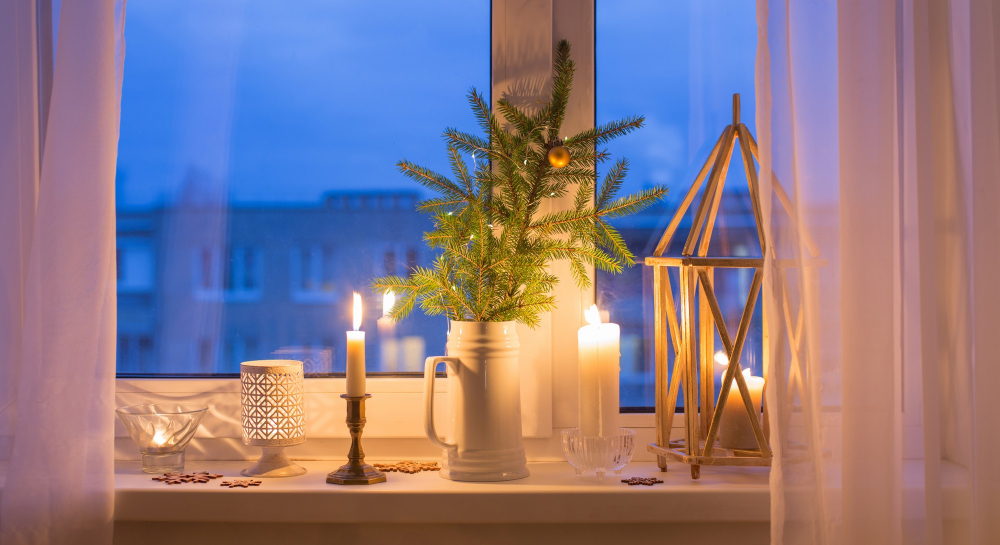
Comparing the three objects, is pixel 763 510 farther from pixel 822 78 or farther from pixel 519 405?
pixel 822 78

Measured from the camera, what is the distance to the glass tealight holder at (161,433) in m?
→ 1.05

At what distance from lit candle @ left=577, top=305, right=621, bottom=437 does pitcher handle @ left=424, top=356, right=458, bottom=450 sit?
185 mm

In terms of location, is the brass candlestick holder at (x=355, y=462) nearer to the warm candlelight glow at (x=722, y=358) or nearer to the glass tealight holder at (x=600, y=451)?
the glass tealight holder at (x=600, y=451)

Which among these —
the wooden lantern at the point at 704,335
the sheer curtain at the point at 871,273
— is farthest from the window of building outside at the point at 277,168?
the sheer curtain at the point at 871,273

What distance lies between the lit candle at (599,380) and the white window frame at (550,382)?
155 mm

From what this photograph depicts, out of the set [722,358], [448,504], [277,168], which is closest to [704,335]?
[722,358]

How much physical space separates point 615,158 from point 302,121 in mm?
540

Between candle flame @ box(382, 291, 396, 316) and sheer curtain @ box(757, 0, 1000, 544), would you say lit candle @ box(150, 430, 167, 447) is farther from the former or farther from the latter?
sheer curtain @ box(757, 0, 1000, 544)

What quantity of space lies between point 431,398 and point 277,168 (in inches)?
19.9

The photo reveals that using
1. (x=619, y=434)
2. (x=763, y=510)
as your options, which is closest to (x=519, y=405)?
(x=619, y=434)

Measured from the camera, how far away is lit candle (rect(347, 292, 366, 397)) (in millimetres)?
990
